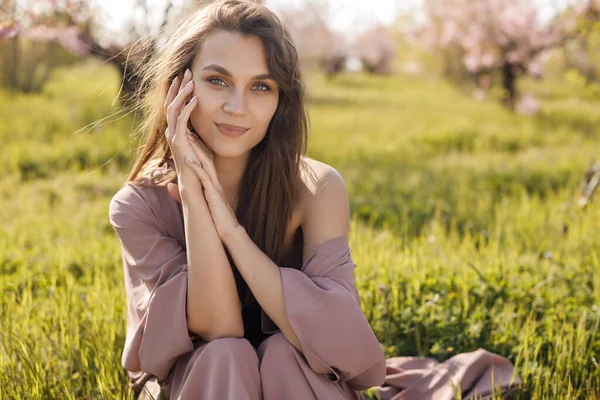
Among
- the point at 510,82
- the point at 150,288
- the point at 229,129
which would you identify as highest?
the point at 229,129

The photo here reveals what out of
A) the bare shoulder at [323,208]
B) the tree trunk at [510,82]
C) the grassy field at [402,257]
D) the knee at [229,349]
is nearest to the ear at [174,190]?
the bare shoulder at [323,208]

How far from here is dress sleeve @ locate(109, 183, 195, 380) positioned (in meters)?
2.15

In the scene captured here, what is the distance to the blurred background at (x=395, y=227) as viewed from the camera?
271 cm

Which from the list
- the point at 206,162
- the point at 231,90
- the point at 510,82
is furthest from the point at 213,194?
the point at 510,82

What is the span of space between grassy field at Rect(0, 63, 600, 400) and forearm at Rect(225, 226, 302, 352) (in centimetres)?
75

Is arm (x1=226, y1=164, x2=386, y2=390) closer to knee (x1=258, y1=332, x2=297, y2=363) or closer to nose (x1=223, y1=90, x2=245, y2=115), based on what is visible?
knee (x1=258, y1=332, x2=297, y2=363)

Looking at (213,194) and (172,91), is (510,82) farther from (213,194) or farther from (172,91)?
(213,194)

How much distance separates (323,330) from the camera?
210 centimetres

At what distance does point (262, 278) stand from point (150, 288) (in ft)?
1.43

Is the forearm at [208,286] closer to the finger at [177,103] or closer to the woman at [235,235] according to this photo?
the woman at [235,235]

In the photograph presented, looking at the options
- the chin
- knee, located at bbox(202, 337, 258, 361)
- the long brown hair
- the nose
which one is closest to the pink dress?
knee, located at bbox(202, 337, 258, 361)

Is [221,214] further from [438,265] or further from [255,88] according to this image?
[438,265]

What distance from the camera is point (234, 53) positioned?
2.30 metres

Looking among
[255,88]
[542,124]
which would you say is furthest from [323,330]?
[542,124]
